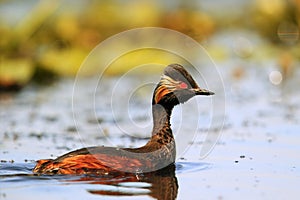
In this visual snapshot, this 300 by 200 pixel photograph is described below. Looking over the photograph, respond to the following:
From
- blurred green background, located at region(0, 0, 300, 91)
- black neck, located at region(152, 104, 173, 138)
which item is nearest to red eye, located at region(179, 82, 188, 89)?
black neck, located at region(152, 104, 173, 138)

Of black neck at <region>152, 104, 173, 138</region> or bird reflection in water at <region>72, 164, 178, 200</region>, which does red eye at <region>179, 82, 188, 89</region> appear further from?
bird reflection in water at <region>72, 164, 178, 200</region>

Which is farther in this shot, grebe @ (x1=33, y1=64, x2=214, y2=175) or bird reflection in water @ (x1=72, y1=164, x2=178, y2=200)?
grebe @ (x1=33, y1=64, x2=214, y2=175)

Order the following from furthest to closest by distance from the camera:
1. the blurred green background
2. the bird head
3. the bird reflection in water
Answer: the blurred green background
the bird head
the bird reflection in water

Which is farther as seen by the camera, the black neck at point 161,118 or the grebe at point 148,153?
the black neck at point 161,118

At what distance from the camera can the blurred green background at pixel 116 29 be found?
15750 millimetres

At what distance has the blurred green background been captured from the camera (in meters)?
15.8

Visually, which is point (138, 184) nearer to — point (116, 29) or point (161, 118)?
point (161, 118)

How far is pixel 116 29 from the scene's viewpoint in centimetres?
1856

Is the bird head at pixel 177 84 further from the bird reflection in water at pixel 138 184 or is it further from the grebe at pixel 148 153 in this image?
the bird reflection in water at pixel 138 184

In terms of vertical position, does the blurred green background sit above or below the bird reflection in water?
above

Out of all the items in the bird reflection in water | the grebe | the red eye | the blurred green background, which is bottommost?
the bird reflection in water

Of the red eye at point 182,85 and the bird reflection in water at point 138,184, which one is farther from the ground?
the red eye at point 182,85

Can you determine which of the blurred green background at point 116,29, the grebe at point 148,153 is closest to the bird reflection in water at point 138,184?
the grebe at point 148,153

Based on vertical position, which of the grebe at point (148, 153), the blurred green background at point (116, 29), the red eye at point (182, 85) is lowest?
the grebe at point (148, 153)
